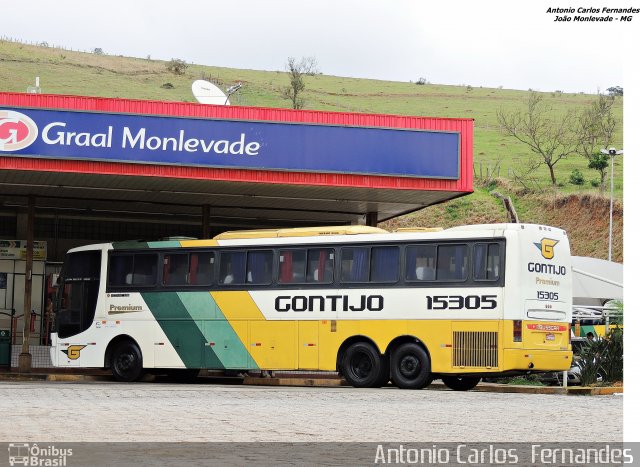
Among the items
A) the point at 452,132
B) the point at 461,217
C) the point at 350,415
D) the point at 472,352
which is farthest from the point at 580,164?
the point at 350,415

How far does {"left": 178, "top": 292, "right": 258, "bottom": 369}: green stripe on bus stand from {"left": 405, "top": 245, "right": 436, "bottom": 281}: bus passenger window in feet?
14.5

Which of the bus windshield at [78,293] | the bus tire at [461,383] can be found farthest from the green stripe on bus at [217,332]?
the bus tire at [461,383]

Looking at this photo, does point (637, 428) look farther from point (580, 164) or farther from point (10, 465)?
point (580, 164)

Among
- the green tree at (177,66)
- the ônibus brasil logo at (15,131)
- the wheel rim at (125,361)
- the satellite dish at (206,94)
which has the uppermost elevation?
the green tree at (177,66)

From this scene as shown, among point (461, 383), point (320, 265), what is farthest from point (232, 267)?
point (461, 383)

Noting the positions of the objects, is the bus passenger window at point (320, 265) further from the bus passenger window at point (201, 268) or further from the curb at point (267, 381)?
the curb at point (267, 381)

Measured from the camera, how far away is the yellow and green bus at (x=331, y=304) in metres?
23.5

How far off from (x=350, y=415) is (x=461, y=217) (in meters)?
70.9

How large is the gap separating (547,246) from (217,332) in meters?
7.81

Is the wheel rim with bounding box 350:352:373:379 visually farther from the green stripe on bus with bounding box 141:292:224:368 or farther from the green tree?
the green tree

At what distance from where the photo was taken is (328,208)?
115 feet

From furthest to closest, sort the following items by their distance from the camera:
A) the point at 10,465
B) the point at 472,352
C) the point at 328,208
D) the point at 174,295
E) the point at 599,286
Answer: the point at 599,286
the point at 328,208
the point at 174,295
the point at 472,352
the point at 10,465

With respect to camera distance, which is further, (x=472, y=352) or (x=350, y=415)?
(x=472, y=352)

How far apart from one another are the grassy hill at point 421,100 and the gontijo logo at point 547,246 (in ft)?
167
